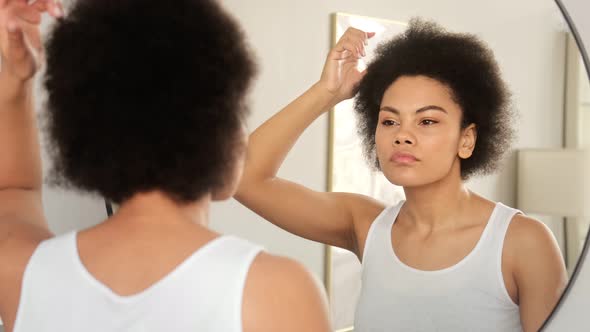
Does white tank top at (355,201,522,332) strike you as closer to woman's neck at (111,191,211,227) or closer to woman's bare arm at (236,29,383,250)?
woman's bare arm at (236,29,383,250)

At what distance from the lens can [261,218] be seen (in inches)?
33.2

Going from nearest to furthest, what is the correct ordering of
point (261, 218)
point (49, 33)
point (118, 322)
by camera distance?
point (118, 322), point (49, 33), point (261, 218)

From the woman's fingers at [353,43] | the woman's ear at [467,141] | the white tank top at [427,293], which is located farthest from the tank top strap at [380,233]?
the woman's fingers at [353,43]

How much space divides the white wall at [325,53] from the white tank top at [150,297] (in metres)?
0.17

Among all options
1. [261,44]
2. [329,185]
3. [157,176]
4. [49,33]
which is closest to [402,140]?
[329,185]

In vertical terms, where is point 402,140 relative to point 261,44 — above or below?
below

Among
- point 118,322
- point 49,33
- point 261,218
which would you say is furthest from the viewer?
point 261,218

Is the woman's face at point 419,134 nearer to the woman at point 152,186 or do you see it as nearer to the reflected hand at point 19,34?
the woman at point 152,186

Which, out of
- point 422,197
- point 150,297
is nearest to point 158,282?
point 150,297

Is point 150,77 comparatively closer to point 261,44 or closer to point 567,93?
point 261,44

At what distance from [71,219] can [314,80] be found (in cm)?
37

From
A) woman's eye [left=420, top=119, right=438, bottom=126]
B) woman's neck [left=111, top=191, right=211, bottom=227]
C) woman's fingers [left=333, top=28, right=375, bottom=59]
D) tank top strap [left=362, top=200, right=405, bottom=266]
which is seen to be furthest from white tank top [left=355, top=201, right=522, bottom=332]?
woman's neck [left=111, top=191, right=211, bottom=227]

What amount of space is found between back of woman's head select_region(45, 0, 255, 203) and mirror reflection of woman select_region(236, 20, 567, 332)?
0.19 meters

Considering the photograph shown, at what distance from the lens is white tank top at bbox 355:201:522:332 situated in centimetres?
87
